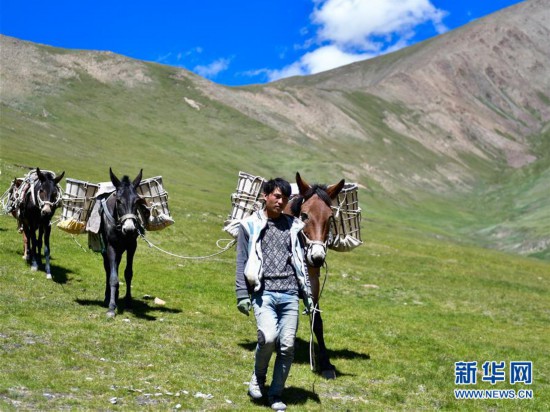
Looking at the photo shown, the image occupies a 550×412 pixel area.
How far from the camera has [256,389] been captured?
406 inches

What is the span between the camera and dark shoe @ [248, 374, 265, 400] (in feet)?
33.8

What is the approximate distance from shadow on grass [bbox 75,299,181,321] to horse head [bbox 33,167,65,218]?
3.45m

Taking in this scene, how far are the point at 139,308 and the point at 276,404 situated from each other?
329 inches

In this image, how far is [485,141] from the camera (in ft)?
573

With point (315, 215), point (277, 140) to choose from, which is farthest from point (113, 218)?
point (277, 140)

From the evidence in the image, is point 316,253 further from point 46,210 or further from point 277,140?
point 277,140

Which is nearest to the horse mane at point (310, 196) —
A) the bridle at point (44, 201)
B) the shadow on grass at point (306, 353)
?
the shadow on grass at point (306, 353)

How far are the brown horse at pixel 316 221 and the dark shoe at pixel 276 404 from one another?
1944mm

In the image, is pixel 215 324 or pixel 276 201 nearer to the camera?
pixel 276 201

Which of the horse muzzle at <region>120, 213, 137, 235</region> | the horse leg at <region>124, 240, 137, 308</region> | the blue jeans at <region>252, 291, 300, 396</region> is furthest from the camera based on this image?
the horse leg at <region>124, 240, 137, 308</region>

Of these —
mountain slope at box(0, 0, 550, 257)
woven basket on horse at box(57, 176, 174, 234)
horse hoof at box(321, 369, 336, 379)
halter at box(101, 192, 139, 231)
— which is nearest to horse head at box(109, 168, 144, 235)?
halter at box(101, 192, 139, 231)

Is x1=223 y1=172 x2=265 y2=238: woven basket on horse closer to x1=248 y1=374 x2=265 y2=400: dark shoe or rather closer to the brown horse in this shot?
the brown horse

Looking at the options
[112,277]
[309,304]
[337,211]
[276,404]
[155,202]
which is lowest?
[276,404]

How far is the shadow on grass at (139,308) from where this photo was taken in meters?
16.2
